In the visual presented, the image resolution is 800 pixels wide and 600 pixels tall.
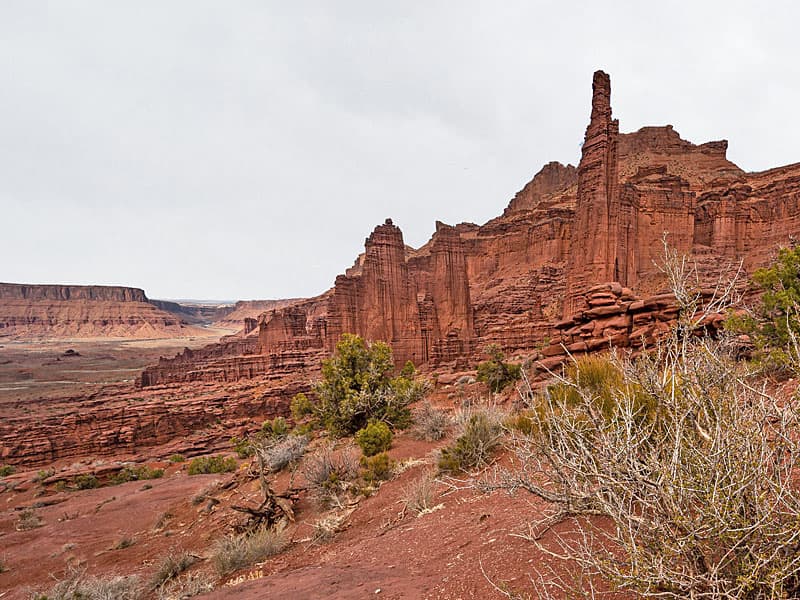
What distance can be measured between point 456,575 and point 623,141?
73.8m

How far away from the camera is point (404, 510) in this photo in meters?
5.38

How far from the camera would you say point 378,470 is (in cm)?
746

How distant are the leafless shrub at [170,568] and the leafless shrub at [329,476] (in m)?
2.27

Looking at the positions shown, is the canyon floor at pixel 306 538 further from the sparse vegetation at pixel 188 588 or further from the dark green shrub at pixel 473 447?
the dark green shrub at pixel 473 447

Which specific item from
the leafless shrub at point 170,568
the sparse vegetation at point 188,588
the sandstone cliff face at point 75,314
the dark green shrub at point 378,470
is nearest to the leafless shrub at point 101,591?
the leafless shrub at point 170,568

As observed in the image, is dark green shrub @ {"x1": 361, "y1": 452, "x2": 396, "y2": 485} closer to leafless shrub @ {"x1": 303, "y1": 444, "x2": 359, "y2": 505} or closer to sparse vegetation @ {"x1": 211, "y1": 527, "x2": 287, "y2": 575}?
leafless shrub @ {"x1": 303, "y1": 444, "x2": 359, "y2": 505}

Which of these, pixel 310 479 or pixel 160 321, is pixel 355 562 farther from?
pixel 160 321

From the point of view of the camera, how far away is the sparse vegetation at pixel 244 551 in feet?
17.5

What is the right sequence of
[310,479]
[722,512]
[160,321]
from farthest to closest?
[160,321]
[310,479]
[722,512]

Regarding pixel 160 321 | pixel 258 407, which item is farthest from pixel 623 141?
pixel 160 321

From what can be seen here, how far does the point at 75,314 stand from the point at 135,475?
142 metres

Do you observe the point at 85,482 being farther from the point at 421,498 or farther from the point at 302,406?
the point at 421,498

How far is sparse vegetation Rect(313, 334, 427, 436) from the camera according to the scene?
36.2 feet

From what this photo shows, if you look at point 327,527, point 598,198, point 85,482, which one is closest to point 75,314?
point 85,482
